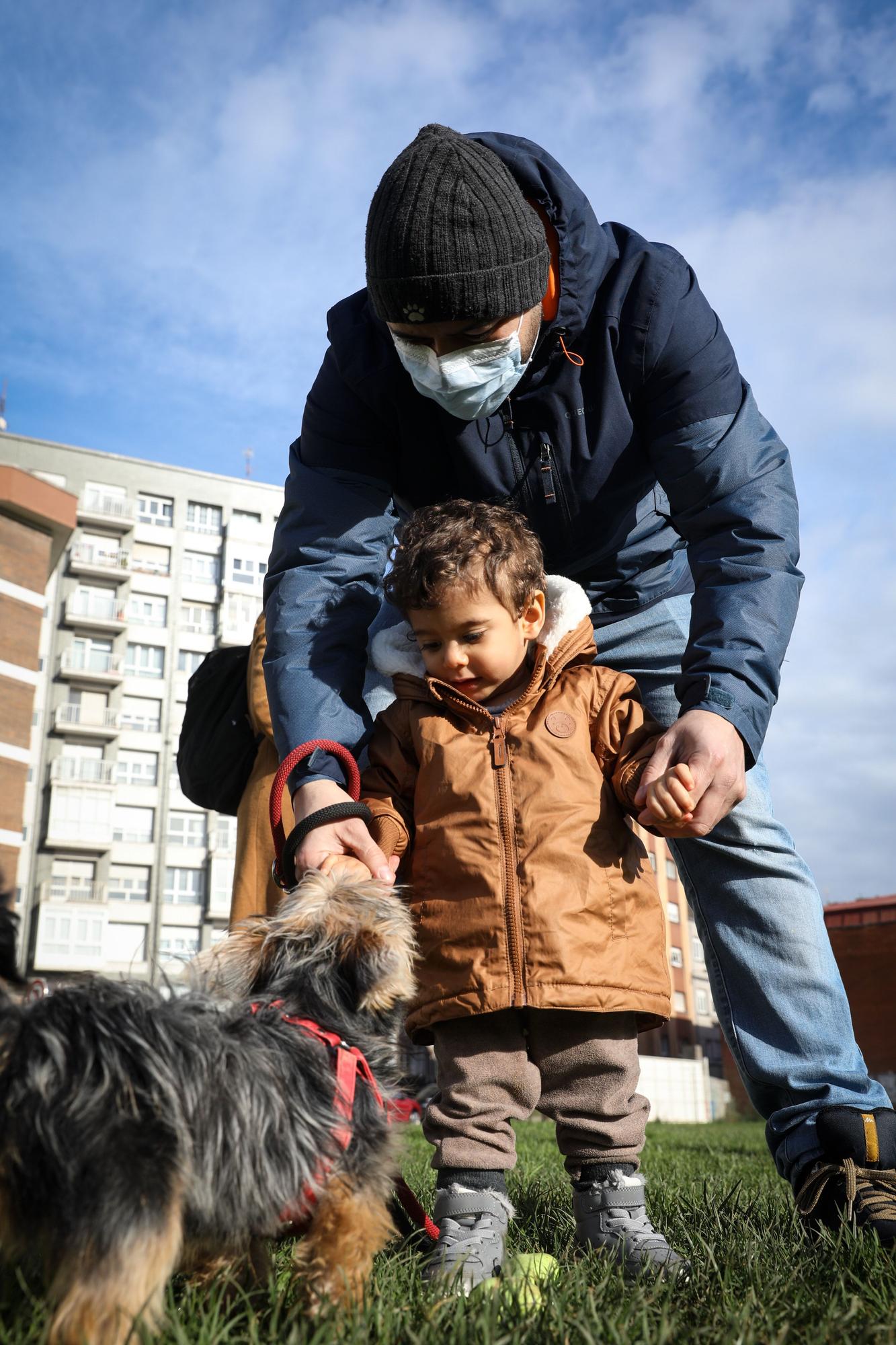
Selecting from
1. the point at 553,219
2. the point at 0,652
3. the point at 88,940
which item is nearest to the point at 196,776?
the point at 553,219

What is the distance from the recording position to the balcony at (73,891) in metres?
57.7

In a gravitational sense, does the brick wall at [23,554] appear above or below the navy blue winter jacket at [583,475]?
above

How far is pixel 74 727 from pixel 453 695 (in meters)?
61.4

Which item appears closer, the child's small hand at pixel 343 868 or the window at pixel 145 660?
the child's small hand at pixel 343 868

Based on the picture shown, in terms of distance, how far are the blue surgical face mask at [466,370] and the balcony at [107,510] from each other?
65900 mm

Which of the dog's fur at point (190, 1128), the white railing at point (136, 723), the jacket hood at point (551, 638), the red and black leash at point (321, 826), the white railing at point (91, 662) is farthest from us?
the white railing at point (136, 723)

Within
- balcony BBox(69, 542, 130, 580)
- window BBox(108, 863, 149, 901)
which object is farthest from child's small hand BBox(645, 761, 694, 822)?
balcony BBox(69, 542, 130, 580)

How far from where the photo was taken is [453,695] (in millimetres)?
3391

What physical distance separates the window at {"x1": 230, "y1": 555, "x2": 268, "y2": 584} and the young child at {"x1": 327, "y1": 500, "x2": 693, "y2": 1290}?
66959 millimetres

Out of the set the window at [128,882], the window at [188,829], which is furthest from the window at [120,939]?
the window at [188,829]

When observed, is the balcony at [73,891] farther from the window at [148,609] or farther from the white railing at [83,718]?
the window at [148,609]

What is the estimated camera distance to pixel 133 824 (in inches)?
2474

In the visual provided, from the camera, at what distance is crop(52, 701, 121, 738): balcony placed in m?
61.2

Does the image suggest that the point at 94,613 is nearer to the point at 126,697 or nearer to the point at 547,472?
the point at 126,697
